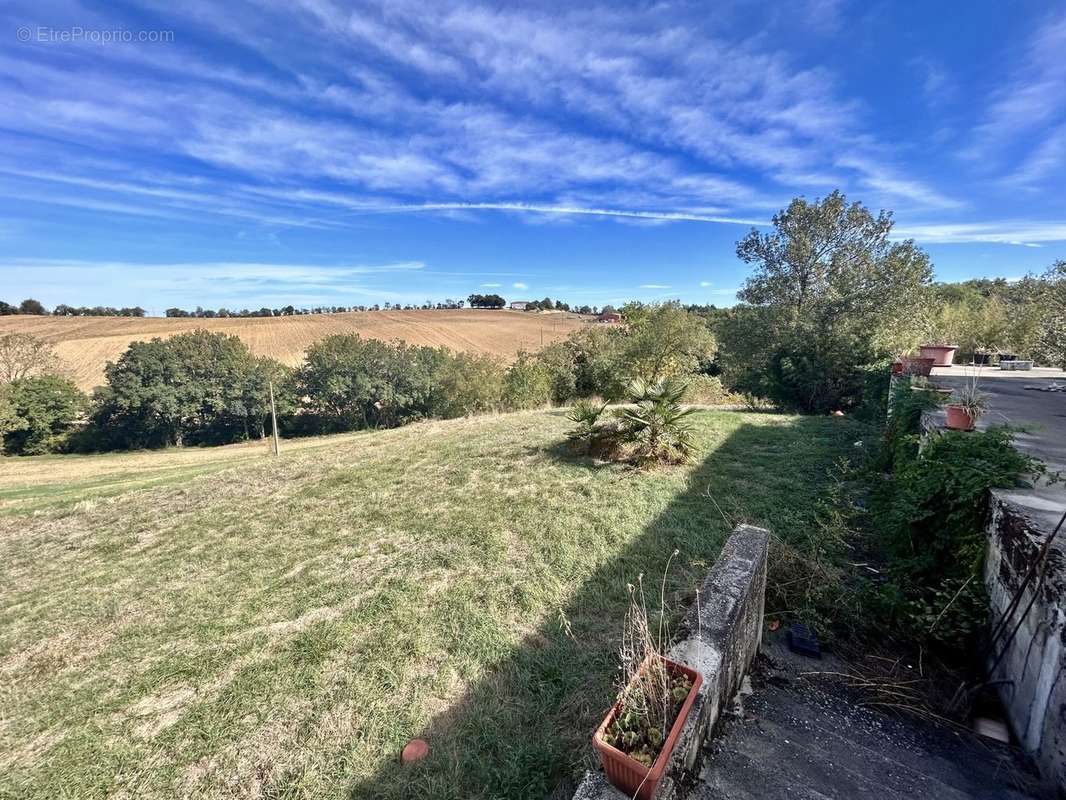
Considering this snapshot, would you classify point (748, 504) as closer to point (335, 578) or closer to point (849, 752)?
point (849, 752)

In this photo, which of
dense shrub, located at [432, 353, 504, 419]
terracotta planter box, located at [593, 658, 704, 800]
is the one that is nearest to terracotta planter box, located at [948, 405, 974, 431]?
terracotta planter box, located at [593, 658, 704, 800]

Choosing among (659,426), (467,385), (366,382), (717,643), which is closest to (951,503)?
(717,643)

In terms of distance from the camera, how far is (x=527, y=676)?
9.02 ft

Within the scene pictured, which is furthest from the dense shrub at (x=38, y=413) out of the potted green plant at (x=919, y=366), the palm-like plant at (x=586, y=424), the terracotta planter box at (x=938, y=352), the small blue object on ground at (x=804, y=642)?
the terracotta planter box at (x=938, y=352)

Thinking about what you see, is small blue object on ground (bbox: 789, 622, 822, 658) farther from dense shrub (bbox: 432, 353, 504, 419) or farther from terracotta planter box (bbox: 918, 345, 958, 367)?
dense shrub (bbox: 432, 353, 504, 419)

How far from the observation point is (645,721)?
1.50 m

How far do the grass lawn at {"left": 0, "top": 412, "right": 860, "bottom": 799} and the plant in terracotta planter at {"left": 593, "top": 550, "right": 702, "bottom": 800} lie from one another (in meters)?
0.91

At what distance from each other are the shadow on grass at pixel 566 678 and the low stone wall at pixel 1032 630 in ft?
5.39

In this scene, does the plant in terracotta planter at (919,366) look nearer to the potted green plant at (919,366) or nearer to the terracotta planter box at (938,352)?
the potted green plant at (919,366)

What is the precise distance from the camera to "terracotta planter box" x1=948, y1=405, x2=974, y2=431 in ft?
11.8

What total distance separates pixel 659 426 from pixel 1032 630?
442cm

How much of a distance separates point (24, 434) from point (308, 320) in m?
23.8

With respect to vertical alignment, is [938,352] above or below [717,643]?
above

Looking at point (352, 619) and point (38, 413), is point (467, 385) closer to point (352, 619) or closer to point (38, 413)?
point (352, 619)
